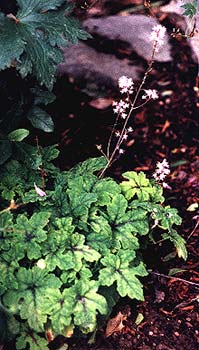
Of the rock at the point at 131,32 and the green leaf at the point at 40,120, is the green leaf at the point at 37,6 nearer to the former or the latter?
the green leaf at the point at 40,120

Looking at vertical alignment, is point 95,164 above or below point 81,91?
above

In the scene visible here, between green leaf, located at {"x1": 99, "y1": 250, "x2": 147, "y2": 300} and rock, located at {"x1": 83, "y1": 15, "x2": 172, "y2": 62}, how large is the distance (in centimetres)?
206

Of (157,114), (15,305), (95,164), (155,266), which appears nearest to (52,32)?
(95,164)

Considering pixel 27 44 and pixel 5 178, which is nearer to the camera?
pixel 27 44

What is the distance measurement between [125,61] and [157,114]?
465 millimetres

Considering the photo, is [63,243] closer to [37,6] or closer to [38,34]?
[38,34]

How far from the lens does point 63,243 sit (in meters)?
2.22

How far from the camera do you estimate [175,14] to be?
13.9ft

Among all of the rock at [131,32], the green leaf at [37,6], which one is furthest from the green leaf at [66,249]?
the rock at [131,32]

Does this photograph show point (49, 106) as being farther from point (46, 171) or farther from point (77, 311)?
point (77, 311)

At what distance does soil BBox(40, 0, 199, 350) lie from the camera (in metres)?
2.54

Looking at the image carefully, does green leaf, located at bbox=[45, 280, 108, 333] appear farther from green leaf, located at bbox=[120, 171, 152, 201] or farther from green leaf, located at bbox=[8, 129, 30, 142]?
green leaf, located at bbox=[8, 129, 30, 142]

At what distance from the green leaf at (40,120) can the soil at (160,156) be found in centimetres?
63

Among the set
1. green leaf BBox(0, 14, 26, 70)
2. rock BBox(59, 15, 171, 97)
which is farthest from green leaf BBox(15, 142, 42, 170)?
rock BBox(59, 15, 171, 97)
